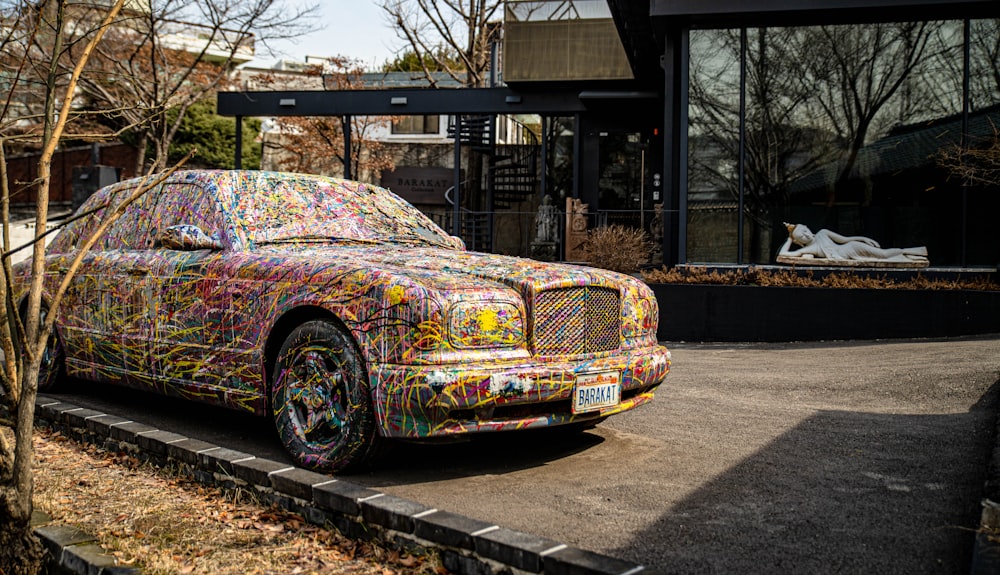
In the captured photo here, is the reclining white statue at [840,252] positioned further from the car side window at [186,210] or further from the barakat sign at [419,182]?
the barakat sign at [419,182]

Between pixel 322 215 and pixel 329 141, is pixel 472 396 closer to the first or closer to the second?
pixel 322 215

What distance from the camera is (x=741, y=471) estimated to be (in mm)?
5023

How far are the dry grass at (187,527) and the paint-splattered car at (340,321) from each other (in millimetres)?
687

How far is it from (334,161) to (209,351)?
2934 centimetres

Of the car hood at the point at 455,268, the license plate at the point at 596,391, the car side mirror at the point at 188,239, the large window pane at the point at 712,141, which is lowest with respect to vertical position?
the license plate at the point at 596,391

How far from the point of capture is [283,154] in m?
35.1

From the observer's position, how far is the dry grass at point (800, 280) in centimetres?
1191

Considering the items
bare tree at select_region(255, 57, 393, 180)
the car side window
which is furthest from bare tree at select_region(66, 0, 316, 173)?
the car side window

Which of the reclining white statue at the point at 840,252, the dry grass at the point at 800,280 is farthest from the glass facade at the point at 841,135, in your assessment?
the dry grass at the point at 800,280

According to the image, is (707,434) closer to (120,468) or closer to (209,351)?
(209,351)

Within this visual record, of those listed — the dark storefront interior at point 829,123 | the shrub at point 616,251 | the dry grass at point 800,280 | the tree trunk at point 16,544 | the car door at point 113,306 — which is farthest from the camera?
the shrub at point 616,251

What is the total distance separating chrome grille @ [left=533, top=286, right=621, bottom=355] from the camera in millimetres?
4965

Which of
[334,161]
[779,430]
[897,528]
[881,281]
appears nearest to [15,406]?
[897,528]

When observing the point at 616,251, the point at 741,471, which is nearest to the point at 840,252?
the point at 616,251
